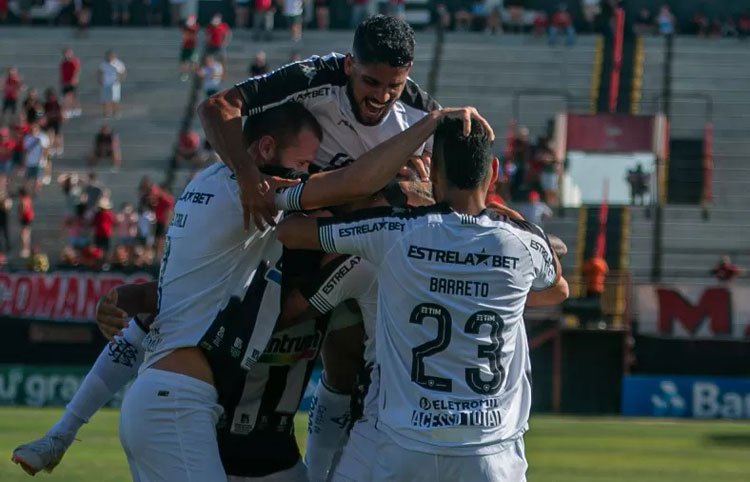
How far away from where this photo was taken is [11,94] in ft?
103

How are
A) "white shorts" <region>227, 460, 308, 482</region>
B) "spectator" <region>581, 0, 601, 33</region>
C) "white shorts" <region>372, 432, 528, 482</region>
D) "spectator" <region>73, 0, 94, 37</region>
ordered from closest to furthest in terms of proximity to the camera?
"white shorts" <region>372, 432, 528, 482</region>, "white shorts" <region>227, 460, 308, 482</region>, "spectator" <region>581, 0, 601, 33</region>, "spectator" <region>73, 0, 94, 37</region>

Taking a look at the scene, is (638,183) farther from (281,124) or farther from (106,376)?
(281,124)

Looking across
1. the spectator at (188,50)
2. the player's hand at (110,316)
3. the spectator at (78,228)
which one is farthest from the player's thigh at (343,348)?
the spectator at (188,50)

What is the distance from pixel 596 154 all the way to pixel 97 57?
42.1ft

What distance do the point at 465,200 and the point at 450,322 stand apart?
0.45 meters

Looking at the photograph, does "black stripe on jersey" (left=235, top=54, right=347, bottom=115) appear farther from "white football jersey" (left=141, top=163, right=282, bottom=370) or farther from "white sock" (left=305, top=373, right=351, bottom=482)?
"white sock" (left=305, top=373, right=351, bottom=482)

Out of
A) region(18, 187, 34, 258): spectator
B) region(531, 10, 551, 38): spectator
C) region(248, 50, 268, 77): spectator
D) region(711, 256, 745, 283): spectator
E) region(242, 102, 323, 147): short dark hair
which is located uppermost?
region(242, 102, 323, 147): short dark hair

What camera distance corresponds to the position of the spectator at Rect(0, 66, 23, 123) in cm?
3131

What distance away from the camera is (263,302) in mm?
5949

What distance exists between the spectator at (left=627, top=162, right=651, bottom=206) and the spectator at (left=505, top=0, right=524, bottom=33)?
9.18 meters

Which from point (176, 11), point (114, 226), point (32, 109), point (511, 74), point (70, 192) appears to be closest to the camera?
point (114, 226)

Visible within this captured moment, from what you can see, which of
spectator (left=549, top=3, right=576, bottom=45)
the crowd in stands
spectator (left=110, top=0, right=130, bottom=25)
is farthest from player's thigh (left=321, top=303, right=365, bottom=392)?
spectator (left=110, top=0, right=130, bottom=25)

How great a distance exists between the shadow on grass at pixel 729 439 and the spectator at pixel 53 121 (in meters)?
17.5

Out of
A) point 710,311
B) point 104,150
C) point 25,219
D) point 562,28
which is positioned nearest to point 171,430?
point 710,311
